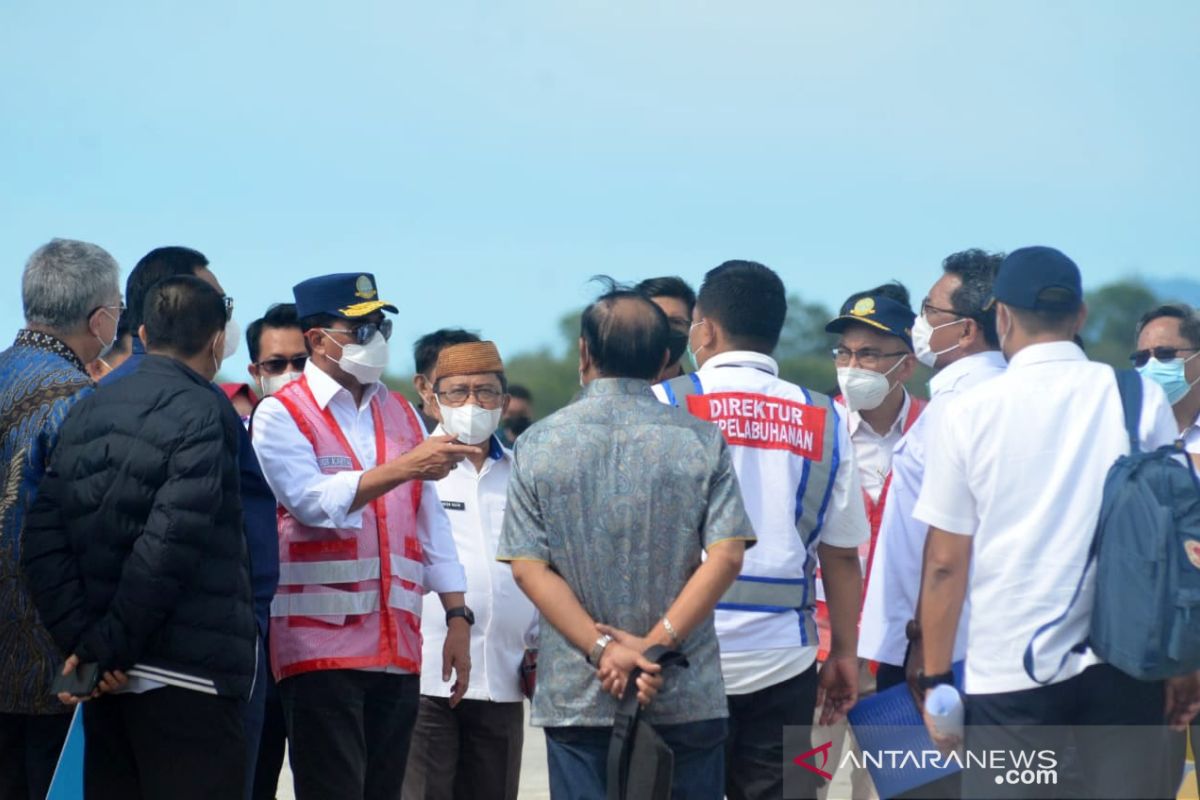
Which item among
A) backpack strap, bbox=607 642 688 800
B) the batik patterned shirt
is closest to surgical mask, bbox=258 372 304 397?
the batik patterned shirt

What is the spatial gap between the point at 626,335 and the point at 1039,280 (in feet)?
3.95

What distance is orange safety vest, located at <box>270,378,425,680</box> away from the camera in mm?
5414

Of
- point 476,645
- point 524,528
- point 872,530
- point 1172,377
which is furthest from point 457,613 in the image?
point 1172,377

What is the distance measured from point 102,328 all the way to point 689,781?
2509 mm

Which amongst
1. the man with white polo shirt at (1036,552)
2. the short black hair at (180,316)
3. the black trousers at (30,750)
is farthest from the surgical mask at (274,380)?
the man with white polo shirt at (1036,552)

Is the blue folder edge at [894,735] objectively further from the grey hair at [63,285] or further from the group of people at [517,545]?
the grey hair at [63,285]

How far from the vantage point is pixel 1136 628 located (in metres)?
4.17

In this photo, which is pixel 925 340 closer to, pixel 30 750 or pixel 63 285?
pixel 63 285

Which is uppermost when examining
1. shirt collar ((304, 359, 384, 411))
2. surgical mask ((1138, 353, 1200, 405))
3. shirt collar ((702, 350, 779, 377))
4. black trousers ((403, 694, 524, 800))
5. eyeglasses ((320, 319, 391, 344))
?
eyeglasses ((320, 319, 391, 344))

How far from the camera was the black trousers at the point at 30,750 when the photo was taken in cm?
515

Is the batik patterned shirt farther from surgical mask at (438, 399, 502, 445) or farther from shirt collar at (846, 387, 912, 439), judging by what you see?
shirt collar at (846, 387, 912, 439)

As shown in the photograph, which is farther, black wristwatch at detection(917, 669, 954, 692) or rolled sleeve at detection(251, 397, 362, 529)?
rolled sleeve at detection(251, 397, 362, 529)

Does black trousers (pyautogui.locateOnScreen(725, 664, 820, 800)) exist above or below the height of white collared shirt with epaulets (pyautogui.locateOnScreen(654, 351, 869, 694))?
below

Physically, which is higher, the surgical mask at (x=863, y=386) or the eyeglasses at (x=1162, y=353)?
the eyeglasses at (x=1162, y=353)
